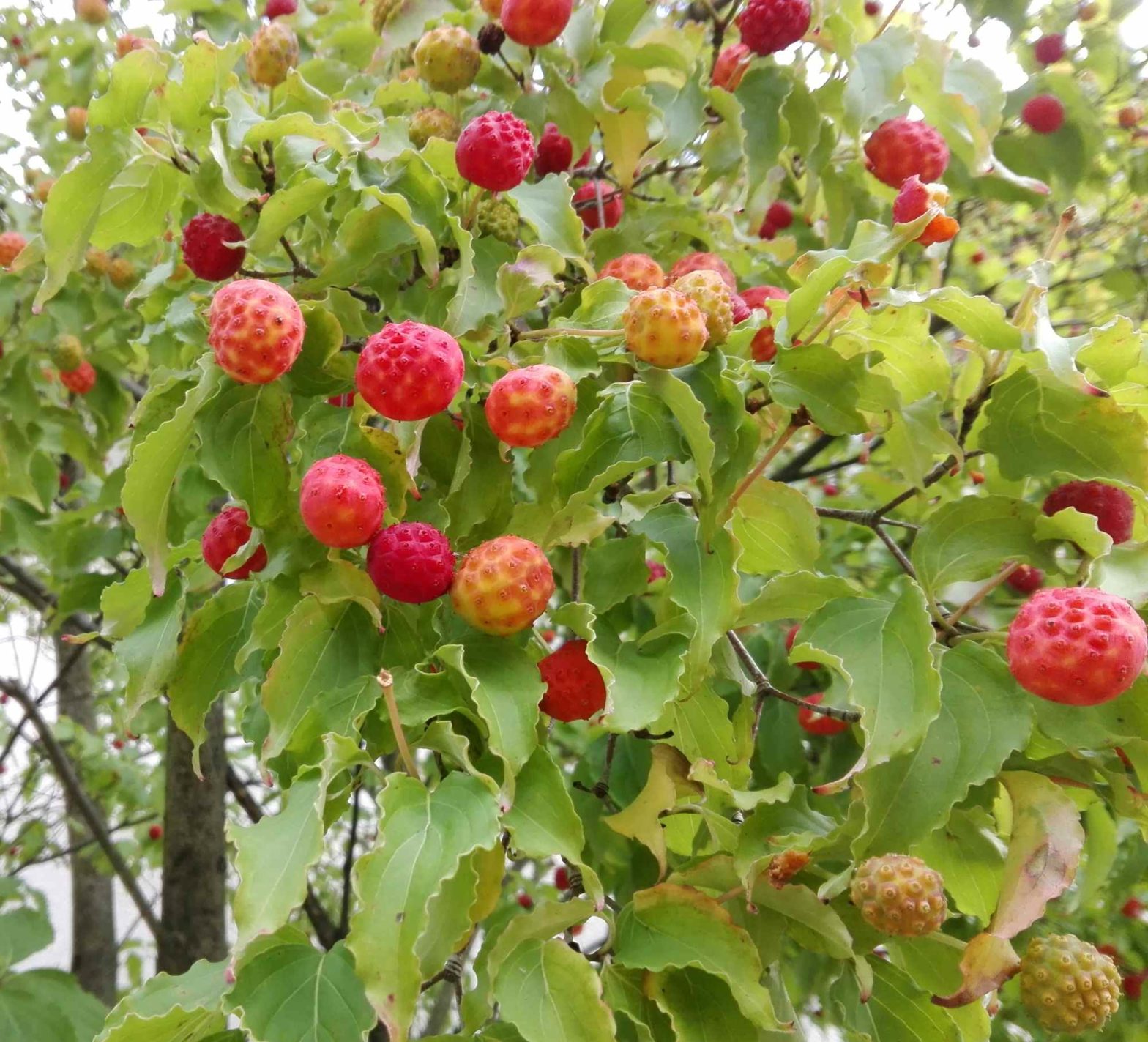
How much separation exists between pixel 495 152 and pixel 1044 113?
1357 millimetres

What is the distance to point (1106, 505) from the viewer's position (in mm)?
846

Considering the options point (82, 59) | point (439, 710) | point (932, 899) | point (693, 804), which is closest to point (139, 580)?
point (439, 710)

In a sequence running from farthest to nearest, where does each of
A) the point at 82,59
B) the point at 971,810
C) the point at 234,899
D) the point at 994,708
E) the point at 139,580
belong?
the point at 82,59
the point at 139,580
the point at 971,810
the point at 994,708
the point at 234,899

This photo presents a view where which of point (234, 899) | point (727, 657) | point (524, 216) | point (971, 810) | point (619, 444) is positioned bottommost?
point (971, 810)

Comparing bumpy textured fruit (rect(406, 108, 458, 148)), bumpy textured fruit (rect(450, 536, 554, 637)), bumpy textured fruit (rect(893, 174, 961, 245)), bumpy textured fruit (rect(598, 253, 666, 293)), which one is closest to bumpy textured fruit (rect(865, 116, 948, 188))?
bumpy textured fruit (rect(893, 174, 961, 245))

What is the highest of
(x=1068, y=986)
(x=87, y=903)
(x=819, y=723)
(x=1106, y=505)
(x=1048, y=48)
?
(x=1048, y=48)

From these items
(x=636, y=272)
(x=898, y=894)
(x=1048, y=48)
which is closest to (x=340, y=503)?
(x=636, y=272)

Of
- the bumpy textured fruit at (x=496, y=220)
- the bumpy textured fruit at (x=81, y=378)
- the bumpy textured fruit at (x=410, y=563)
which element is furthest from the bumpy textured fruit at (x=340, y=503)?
the bumpy textured fruit at (x=81, y=378)

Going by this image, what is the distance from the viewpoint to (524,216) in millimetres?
908

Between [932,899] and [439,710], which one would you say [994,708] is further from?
[439,710]

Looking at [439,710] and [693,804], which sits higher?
[439,710]

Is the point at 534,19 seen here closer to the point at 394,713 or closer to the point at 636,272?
the point at 636,272

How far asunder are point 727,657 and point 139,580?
59 cm

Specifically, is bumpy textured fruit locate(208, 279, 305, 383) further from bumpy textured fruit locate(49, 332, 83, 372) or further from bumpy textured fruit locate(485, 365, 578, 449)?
bumpy textured fruit locate(49, 332, 83, 372)
